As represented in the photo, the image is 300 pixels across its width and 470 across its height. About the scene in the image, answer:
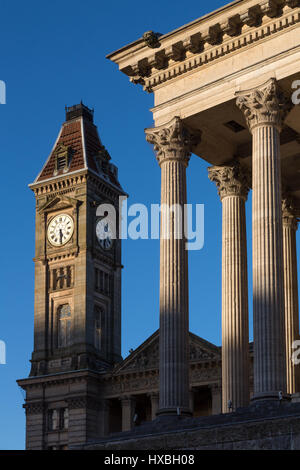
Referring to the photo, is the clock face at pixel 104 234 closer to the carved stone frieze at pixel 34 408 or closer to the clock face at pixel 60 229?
the clock face at pixel 60 229

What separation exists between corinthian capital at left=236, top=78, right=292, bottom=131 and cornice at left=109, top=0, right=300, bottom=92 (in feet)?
7.53

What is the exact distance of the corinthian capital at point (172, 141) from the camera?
4378cm

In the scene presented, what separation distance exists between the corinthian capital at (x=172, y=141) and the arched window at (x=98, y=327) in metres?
75.6

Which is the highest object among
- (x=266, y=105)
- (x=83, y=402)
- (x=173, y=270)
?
(x=266, y=105)

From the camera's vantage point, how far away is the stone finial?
43.8m

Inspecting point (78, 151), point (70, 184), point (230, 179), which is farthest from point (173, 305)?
point (78, 151)

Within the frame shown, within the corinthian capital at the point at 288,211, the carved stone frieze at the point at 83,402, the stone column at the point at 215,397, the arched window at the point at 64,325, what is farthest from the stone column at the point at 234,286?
the arched window at the point at 64,325

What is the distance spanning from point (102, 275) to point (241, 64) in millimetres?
81029

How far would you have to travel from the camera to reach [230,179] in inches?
1837

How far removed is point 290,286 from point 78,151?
77.9m

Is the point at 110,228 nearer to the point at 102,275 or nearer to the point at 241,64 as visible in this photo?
the point at 102,275

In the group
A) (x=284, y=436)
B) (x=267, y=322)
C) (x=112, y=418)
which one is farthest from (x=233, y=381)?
(x=112, y=418)

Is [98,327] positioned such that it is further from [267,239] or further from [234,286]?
[267,239]
